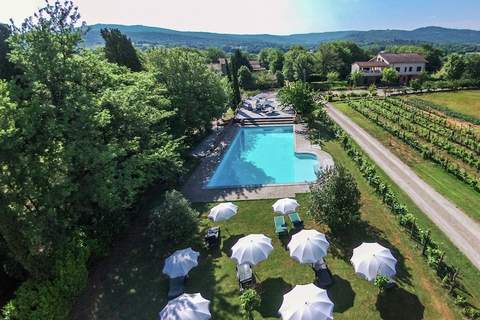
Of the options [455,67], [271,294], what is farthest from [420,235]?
[455,67]

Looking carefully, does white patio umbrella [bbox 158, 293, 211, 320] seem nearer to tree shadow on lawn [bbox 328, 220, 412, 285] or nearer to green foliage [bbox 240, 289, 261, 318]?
green foliage [bbox 240, 289, 261, 318]

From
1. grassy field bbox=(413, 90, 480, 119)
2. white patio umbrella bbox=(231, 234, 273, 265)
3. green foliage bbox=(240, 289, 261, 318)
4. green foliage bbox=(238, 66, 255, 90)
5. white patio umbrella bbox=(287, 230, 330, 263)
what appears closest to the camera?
green foliage bbox=(240, 289, 261, 318)

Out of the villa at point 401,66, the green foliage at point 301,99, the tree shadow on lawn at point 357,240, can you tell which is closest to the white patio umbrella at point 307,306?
the tree shadow on lawn at point 357,240

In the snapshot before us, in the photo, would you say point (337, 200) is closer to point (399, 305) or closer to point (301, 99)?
point (399, 305)

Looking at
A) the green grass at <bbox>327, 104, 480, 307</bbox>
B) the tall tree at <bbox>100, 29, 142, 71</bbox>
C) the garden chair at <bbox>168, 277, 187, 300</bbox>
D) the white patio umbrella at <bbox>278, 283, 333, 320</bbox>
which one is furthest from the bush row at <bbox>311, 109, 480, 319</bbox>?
the tall tree at <bbox>100, 29, 142, 71</bbox>

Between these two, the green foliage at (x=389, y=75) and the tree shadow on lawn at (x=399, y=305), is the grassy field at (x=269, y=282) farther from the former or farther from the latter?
the green foliage at (x=389, y=75)
